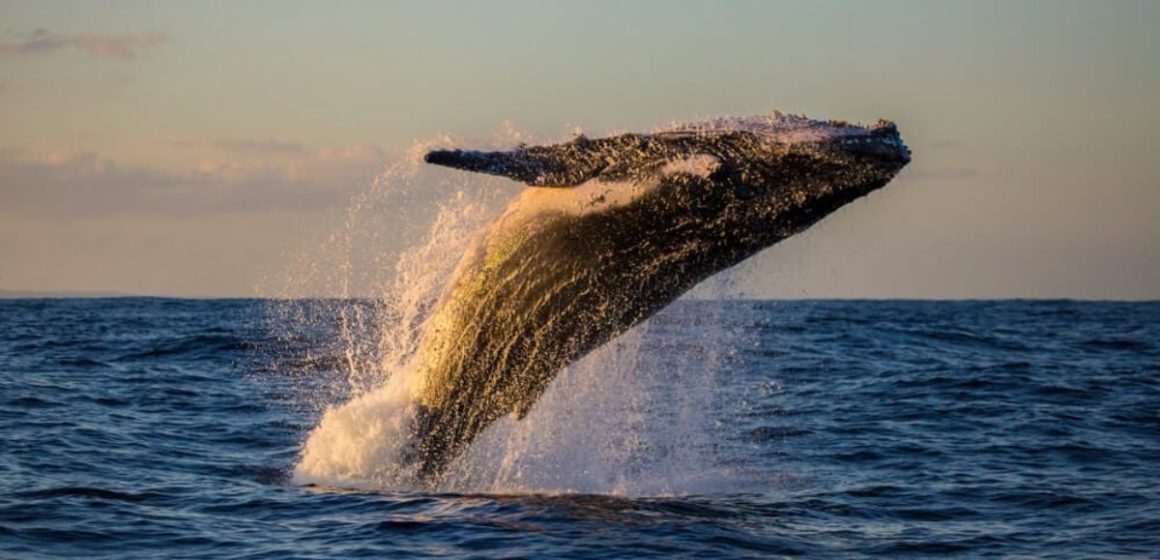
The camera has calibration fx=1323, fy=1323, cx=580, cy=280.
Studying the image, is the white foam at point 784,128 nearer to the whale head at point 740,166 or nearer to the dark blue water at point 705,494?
the whale head at point 740,166

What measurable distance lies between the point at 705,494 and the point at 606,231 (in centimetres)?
397

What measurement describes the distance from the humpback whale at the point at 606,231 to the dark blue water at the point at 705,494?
1331 mm

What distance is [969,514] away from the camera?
1335 cm

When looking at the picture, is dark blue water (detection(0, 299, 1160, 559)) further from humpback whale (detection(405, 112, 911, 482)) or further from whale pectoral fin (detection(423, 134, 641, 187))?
whale pectoral fin (detection(423, 134, 641, 187))

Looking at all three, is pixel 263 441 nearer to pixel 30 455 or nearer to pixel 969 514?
pixel 30 455

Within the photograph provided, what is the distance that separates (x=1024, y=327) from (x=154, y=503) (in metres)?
46.8

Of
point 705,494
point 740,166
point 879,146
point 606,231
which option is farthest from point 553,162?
point 705,494

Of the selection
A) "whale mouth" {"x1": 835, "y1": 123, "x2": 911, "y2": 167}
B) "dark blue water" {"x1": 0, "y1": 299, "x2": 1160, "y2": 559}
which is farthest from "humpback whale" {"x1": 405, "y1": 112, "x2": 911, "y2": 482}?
A: "dark blue water" {"x1": 0, "y1": 299, "x2": 1160, "y2": 559}

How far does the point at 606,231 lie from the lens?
11148 mm

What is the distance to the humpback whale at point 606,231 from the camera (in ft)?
33.9

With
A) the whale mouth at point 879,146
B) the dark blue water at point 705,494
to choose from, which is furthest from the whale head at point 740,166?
the dark blue water at point 705,494

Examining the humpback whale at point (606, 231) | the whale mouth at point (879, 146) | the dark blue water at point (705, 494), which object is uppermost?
the whale mouth at point (879, 146)

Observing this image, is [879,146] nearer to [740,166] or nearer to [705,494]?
[740,166]

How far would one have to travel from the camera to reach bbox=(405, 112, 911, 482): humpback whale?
10.3 metres
